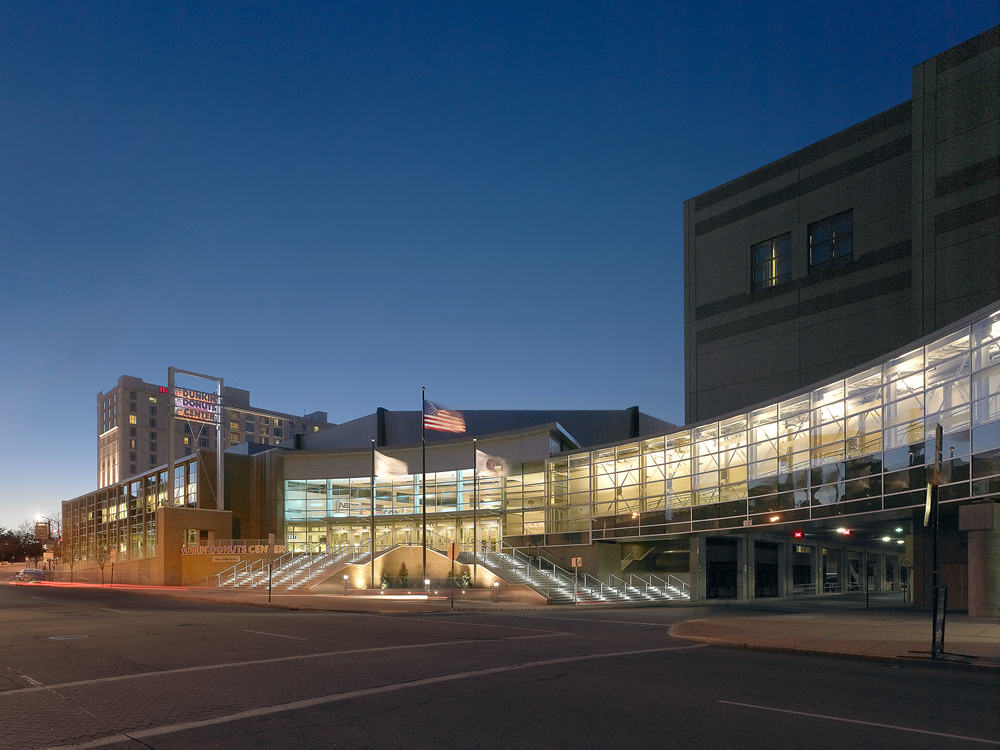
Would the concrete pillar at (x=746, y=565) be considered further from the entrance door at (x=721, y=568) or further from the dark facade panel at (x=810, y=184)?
the dark facade panel at (x=810, y=184)

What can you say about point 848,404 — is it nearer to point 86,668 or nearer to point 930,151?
point 930,151

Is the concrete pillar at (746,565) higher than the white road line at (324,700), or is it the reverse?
the white road line at (324,700)

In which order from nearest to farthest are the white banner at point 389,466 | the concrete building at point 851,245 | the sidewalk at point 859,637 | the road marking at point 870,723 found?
the road marking at point 870,723
the sidewalk at point 859,637
the concrete building at point 851,245
the white banner at point 389,466

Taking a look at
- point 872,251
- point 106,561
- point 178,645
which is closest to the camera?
point 178,645

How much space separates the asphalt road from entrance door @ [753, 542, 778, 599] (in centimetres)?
2988

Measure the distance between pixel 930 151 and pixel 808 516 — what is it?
1849 cm

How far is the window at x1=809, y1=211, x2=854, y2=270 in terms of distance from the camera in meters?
45.1

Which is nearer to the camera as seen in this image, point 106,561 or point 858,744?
point 858,744

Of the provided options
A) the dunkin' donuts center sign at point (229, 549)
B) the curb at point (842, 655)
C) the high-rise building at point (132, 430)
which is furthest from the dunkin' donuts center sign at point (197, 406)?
the high-rise building at point (132, 430)

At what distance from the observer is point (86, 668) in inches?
564

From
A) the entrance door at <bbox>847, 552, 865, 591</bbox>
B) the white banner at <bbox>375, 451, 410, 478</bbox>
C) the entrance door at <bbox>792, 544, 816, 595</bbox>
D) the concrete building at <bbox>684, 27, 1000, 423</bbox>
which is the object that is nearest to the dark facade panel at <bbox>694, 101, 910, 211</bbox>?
the concrete building at <bbox>684, 27, 1000, 423</bbox>

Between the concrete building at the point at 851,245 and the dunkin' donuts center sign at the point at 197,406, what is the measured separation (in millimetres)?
37747

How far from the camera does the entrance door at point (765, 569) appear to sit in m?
47.1

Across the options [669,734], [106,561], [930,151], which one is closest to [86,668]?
[669,734]
